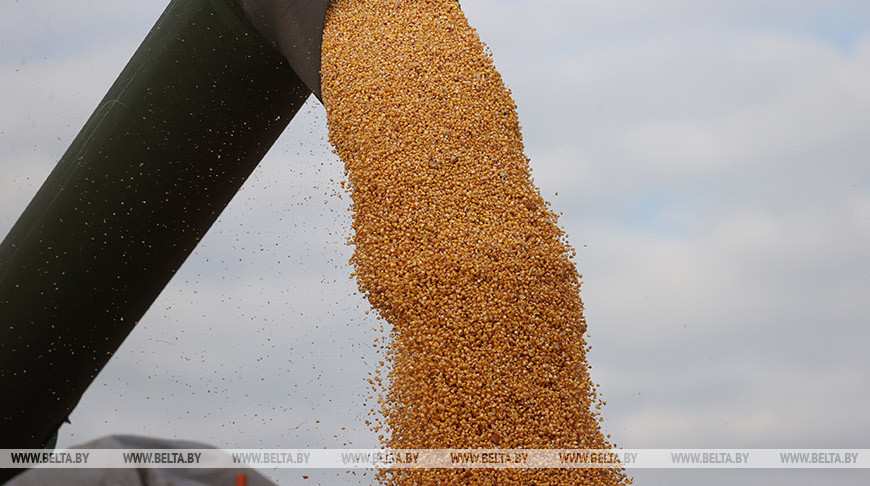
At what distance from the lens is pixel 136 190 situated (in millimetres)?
3736

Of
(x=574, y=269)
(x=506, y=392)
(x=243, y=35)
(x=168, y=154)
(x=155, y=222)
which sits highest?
(x=243, y=35)

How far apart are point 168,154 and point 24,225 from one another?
0.82 m

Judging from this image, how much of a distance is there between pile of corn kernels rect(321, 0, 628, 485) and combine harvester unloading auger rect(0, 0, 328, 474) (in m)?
0.58

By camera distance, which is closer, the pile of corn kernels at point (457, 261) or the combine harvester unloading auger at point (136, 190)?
the pile of corn kernels at point (457, 261)

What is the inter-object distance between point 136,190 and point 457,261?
1.71m

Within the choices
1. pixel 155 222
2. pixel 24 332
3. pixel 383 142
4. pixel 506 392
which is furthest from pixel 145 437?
pixel 24 332

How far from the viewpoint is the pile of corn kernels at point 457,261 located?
2.67 metres

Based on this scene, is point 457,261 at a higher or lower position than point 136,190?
lower

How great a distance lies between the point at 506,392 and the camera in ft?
8.71

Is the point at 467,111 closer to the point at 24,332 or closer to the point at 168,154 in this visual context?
the point at 168,154

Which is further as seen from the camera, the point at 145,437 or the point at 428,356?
the point at 428,356

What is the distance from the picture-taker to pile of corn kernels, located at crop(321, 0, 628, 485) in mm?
2666

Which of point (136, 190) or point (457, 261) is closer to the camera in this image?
point (457, 261)

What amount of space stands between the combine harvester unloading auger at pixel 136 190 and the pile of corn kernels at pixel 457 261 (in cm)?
58
